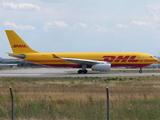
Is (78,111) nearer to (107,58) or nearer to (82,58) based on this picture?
(107,58)

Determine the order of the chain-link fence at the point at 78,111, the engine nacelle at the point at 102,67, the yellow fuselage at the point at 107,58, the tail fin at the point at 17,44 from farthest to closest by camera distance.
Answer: the tail fin at the point at 17,44
the yellow fuselage at the point at 107,58
the engine nacelle at the point at 102,67
the chain-link fence at the point at 78,111

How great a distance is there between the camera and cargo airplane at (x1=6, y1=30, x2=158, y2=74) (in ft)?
149

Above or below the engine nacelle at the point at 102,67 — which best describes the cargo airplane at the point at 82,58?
above

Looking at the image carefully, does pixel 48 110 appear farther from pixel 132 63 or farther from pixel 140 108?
pixel 132 63

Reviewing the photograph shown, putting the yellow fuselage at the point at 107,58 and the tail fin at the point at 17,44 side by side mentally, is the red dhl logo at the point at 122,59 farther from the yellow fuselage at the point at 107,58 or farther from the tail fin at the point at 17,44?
the tail fin at the point at 17,44

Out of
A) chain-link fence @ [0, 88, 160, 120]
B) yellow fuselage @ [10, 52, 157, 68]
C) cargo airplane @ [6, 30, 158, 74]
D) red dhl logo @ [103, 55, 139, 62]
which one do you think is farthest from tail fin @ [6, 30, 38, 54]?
chain-link fence @ [0, 88, 160, 120]

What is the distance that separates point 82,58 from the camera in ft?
157

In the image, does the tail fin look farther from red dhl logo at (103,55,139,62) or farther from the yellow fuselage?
red dhl logo at (103,55,139,62)

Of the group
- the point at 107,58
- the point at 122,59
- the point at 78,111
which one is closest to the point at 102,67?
the point at 107,58

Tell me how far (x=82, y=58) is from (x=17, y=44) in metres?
10.5

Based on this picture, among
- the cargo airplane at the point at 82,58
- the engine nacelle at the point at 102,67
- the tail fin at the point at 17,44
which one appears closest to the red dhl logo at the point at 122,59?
the cargo airplane at the point at 82,58

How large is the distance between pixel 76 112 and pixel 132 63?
34974mm

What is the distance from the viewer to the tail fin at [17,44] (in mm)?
48969

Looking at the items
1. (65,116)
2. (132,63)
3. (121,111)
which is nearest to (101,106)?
(121,111)
